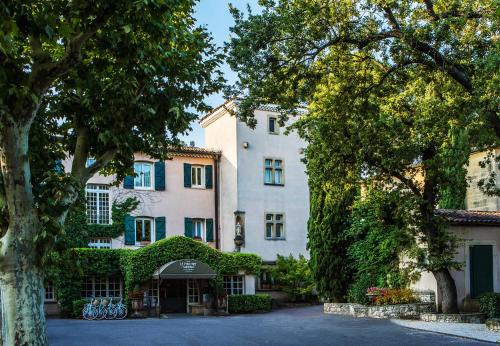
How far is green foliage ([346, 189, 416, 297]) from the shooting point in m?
21.5

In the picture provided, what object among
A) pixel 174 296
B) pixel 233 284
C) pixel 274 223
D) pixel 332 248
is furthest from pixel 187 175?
pixel 332 248

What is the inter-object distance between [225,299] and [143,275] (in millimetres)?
3986

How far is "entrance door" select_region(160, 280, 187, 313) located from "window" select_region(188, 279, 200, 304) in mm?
247

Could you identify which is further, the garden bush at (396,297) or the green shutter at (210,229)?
the green shutter at (210,229)

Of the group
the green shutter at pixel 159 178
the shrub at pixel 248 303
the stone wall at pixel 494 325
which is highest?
the green shutter at pixel 159 178

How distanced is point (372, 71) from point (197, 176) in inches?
793

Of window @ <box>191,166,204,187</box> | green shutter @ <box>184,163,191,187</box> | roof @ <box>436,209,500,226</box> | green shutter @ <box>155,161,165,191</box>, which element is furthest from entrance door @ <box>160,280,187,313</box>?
roof @ <box>436,209,500,226</box>

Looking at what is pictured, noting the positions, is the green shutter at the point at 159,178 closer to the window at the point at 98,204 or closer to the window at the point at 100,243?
Answer: the window at the point at 98,204

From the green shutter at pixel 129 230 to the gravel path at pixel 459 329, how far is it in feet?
52.9

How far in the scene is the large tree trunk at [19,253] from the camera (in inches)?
381

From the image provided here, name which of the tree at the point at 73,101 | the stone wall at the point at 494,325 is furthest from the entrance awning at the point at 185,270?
the tree at the point at 73,101

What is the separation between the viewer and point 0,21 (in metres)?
7.26

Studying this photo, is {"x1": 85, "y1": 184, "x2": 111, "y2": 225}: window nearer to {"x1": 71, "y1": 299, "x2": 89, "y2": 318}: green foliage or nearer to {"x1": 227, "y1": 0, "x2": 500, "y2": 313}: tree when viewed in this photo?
{"x1": 71, "y1": 299, "x2": 89, "y2": 318}: green foliage

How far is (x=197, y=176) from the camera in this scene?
35.6 metres
